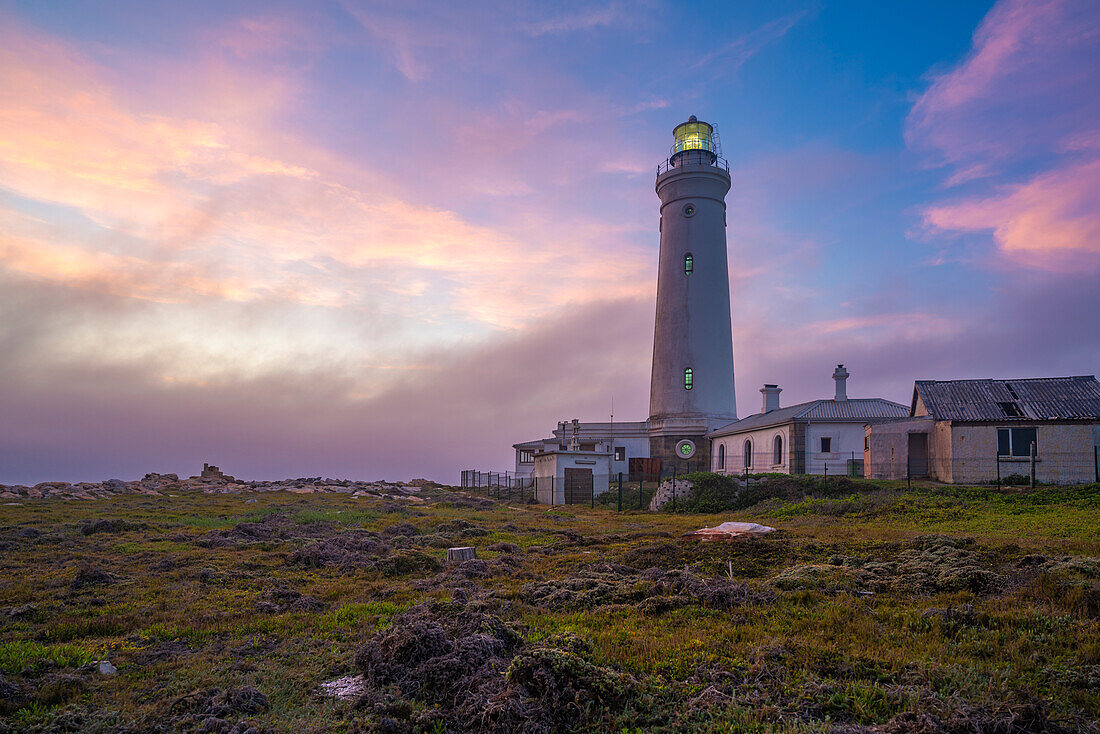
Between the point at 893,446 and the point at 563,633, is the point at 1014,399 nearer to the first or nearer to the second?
the point at 893,446

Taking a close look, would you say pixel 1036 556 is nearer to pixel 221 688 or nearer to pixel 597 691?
pixel 597 691

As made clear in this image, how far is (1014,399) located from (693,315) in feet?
65.2

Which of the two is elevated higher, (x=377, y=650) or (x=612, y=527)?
(x=377, y=650)

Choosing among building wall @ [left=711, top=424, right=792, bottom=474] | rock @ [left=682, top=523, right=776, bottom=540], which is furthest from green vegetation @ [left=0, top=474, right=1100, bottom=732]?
building wall @ [left=711, top=424, right=792, bottom=474]

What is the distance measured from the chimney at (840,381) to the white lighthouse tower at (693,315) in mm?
7430

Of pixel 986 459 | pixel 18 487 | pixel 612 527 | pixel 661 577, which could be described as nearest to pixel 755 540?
pixel 661 577

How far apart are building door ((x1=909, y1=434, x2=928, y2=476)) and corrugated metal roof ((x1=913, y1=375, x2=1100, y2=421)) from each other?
6.66 ft

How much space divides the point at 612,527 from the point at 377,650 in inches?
622

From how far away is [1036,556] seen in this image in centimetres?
1166

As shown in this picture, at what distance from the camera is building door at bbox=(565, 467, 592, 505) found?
36.8 m

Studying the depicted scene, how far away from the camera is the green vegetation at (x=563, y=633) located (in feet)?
19.9

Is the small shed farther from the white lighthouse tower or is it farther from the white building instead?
the white lighthouse tower

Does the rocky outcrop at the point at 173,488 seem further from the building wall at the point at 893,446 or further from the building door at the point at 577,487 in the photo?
the building wall at the point at 893,446

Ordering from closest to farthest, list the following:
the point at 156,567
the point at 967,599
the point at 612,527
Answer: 1. the point at 967,599
2. the point at 156,567
3. the point at 612,527
